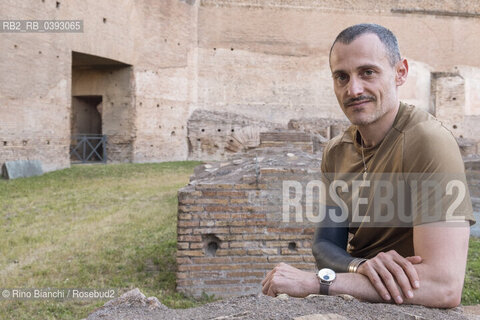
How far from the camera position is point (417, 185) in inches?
46.7

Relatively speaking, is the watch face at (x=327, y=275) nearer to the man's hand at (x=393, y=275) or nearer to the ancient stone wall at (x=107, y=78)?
the man's hand at (x=393, y=275)

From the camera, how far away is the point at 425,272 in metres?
1.11

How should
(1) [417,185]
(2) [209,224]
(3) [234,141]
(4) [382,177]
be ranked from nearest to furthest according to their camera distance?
(1) [417,185]
(4) [382,177]
(2) [209,224]
(3) [234,141]

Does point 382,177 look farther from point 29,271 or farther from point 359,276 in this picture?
point 29,271

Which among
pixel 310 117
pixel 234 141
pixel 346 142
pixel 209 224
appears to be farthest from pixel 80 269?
pixel 310 117

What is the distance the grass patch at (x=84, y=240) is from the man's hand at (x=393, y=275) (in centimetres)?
220

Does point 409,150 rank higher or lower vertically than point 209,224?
higher

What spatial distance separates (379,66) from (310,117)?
15.8 metres

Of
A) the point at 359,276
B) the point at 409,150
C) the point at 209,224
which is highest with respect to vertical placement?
the point at 409,150

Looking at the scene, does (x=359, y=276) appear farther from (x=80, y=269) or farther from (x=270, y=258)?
(x=80, y=269)

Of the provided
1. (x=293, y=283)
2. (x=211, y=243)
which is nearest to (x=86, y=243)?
(x=211, y=243)

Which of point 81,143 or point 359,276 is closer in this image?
point 359,276

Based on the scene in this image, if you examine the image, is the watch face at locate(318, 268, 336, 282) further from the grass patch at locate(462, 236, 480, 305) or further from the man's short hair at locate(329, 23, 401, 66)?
the grass patch at locate(462, 236, 480, 305)

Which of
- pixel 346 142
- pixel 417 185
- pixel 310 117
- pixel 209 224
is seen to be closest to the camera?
pixel 417 185
